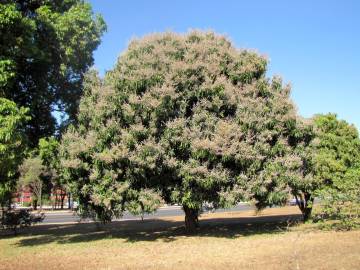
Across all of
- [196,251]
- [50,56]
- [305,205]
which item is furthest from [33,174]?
[196,251]

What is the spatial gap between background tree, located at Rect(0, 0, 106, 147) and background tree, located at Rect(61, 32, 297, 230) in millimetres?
3293

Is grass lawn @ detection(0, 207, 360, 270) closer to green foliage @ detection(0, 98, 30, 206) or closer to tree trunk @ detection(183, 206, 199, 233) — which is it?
tree trunk @ detection(183, 206, 199, 233)

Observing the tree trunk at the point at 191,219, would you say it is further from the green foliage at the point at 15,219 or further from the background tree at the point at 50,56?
the green foliage at the point at 15,219

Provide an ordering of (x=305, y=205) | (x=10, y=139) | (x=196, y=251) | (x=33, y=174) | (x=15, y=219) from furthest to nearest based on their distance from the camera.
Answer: (x=33, y=174), (x=15, y=219), (x=305, y=205), (x=10, y=139), (x=196, y=251)

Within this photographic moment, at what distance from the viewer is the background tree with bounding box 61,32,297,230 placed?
1528 centimetres

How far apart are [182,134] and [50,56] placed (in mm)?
8316

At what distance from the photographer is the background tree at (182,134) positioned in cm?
1528

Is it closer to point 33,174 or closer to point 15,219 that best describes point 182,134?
point 15,219

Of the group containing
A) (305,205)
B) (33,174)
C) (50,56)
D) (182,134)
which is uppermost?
(50,56)

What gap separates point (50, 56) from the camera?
62.9ft

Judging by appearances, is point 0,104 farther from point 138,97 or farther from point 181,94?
point 181,94

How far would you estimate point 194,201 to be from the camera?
15641mm

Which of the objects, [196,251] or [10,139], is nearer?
[196,251]

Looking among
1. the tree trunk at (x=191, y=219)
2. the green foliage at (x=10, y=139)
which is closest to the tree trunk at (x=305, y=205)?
the tree trunk at (x=191, y=219)
